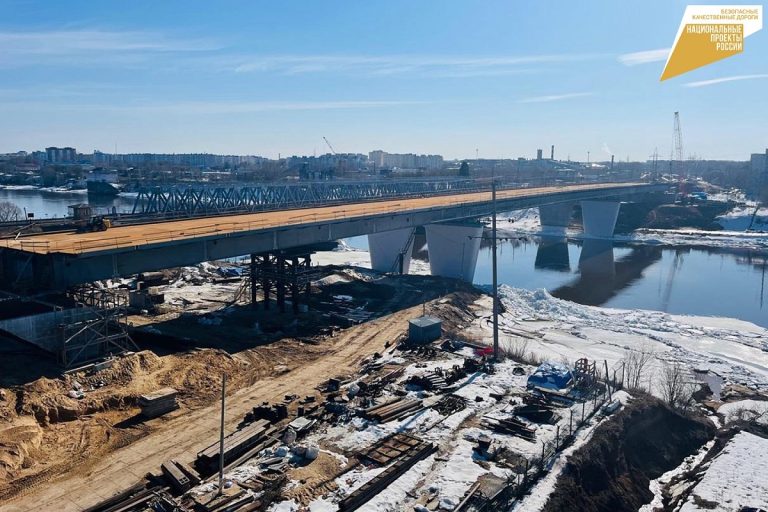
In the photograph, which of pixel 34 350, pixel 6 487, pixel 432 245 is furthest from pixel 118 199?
pixel 6 487

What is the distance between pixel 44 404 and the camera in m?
18.9

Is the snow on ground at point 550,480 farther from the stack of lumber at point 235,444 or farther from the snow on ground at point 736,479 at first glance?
the stack of lumber at point 235,444

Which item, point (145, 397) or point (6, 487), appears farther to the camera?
point (145, 397)

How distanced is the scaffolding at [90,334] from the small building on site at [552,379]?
16.6m

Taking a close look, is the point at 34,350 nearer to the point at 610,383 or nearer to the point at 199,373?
the point at 199,373

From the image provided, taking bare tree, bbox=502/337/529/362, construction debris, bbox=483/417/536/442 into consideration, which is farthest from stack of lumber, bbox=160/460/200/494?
bare tree, bbox=502/337/529/362

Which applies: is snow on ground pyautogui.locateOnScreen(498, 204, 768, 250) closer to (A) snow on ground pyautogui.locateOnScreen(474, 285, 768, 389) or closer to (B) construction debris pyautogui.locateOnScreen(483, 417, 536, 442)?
(A) snow on ground pyautogui.locateOnScreen(474, 285, 768, 389)

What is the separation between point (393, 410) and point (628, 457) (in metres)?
8.07

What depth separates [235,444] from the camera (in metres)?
17.1

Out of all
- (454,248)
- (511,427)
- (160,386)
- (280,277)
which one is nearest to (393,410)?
(511,427)

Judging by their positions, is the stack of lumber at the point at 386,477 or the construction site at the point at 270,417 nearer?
the stack of lumber at the point at 386,477

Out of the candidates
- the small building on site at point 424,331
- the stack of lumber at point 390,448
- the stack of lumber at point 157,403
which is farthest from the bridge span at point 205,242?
the stack of lumber at point 390,448

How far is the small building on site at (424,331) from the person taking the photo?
29.3 m

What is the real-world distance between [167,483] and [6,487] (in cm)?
411
